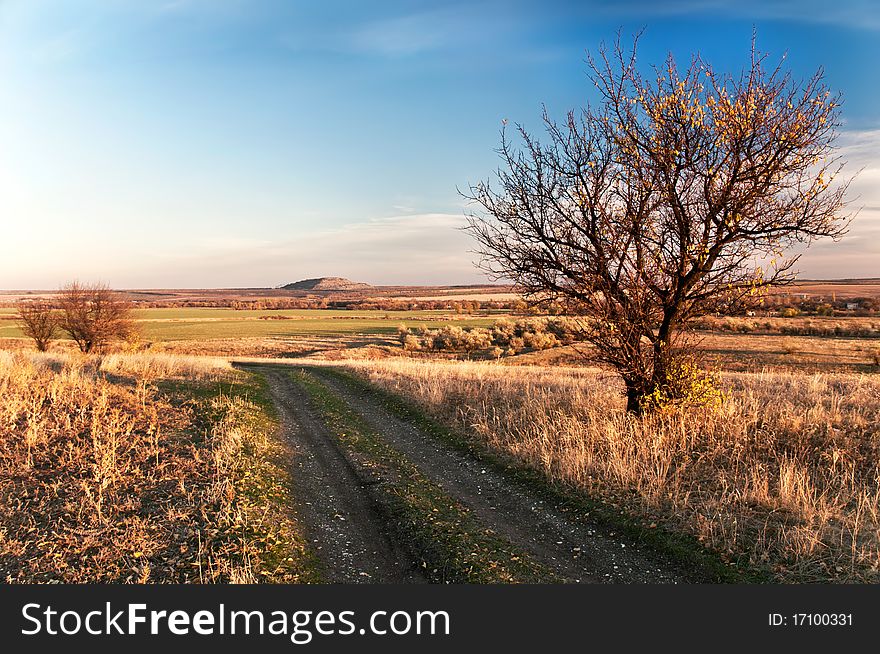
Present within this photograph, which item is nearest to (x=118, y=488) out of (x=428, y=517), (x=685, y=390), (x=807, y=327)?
(x=428, y=517)

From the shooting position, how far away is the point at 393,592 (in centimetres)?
572

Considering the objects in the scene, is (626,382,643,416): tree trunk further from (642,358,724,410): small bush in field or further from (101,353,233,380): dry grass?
(101,353,233,380): dry grass

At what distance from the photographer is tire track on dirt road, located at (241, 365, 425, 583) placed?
635cm

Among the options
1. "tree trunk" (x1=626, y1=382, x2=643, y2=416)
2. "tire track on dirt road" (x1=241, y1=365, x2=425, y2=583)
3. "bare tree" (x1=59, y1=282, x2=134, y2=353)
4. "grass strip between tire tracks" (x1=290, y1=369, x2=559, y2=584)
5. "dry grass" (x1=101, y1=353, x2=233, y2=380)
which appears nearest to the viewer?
"grass strip between tire tracks" (x1=290, y1=369, x2=559, y2=584)

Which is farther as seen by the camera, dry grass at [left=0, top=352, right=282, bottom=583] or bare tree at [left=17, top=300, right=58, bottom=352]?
bare tree at [left=17, top=300, right=58, bottom=352]

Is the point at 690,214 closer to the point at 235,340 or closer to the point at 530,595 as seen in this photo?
the point at 530,595

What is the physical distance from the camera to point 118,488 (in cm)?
871

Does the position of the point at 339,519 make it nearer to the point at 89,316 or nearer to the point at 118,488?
the point at 118,488

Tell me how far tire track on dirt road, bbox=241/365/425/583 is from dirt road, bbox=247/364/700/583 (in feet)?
0.05

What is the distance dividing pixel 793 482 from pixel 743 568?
2.81 meters

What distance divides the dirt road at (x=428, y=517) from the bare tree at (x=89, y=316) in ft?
126

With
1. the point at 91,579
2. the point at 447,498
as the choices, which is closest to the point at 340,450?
the point at 447,498

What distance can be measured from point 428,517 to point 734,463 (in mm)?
5916

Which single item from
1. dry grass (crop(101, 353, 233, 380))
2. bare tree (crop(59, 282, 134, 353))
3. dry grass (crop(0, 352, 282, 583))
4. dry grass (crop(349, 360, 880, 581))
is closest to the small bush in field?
dry grass (crop(349, 360, 880, 581))
